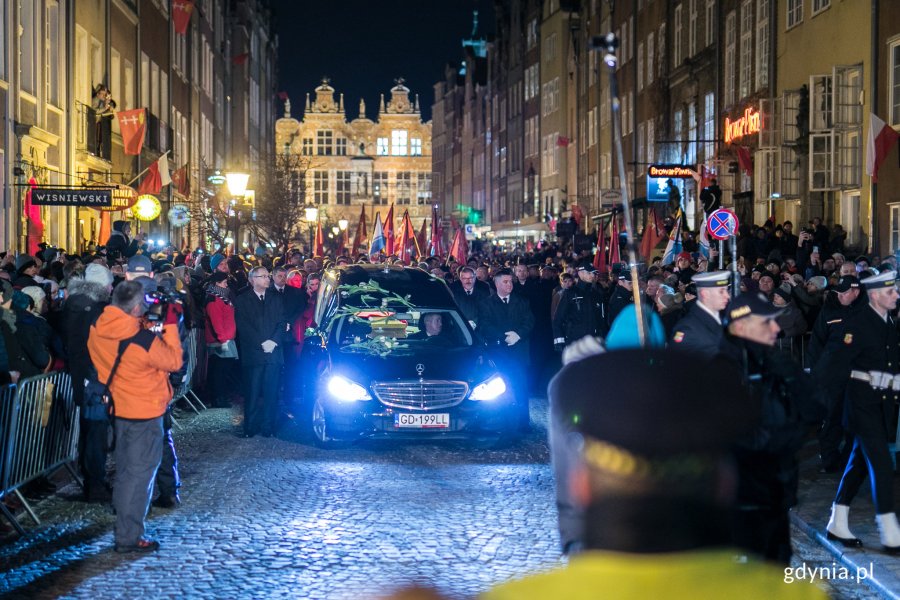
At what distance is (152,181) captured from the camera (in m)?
32.4

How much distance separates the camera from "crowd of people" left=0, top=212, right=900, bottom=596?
4781 millimetres

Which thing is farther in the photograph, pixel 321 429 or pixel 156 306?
pixel 321 429

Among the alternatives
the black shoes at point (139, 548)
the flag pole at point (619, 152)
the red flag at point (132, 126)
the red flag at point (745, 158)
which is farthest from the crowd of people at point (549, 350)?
the red flag at point (745, 158)

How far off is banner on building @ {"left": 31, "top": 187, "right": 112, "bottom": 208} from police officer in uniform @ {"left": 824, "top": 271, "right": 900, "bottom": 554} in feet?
54.8

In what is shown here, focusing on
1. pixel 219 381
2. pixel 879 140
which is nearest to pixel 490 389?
pixel 219 381

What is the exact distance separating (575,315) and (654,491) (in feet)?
44.5

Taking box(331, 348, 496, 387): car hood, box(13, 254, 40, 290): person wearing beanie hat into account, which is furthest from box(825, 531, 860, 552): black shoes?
box(13, 254, 40, 290): person wearing beanie hat

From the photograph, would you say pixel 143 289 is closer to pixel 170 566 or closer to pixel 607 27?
pixel 170 566

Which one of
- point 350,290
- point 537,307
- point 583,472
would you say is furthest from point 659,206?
point 583,472

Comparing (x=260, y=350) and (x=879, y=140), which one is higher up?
(x=879, y=140)

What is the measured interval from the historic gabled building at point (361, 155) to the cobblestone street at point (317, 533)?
397 ft

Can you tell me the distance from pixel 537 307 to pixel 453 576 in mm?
13723

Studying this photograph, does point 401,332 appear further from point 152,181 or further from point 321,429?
point 152,181

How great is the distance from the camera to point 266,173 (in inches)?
2245
